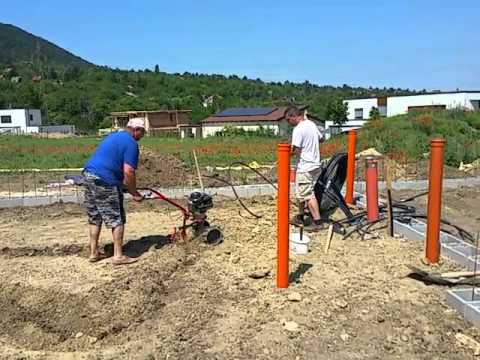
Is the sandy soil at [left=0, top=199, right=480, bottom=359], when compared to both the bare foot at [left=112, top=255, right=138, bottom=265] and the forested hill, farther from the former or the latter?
the forested hill

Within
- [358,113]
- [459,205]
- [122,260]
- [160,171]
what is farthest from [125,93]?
[122,260]

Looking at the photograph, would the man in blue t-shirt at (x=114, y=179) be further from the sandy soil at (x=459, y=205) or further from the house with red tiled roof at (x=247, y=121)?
the house with red tiled roof at (x=247, y=121)

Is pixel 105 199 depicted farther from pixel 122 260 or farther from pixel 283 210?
pixel 283 210

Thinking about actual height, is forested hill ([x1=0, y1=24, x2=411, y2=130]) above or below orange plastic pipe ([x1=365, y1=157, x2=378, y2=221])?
above

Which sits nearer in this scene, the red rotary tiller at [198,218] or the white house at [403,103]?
the red rotary tiller at [198,218]

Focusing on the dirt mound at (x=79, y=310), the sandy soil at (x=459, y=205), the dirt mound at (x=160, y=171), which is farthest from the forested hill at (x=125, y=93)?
the dirt mound at (x=79, y=310)

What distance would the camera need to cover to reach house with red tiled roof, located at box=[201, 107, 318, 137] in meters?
59.5

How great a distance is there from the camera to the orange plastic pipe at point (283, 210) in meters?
4.63

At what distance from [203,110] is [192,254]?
→ 81156mm

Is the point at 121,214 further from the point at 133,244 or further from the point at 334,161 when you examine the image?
the point at 334,161

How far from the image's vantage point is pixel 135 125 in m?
6.01

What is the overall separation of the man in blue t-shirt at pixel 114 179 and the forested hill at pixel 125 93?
67854 millimetres

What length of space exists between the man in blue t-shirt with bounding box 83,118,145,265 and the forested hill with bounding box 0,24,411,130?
67854 mm

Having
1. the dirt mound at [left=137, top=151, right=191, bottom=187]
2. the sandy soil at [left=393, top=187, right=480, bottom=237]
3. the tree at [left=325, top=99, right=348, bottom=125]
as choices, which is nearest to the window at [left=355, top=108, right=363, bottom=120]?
the tree at [left=325, top=99, right=348, bottom=125]
